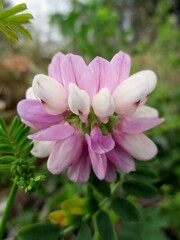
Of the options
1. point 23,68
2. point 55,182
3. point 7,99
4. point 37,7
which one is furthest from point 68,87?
point 37,7

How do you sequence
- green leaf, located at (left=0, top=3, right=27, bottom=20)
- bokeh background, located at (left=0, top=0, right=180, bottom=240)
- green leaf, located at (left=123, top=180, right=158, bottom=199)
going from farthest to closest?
bokeh background, located at (left=0, top=0, right=180, bottom=240), green leaf, located at (left=123, top=180, right=158, bottom=199), green leaf, located at (left=0, top=3, right=27, bottom=20)

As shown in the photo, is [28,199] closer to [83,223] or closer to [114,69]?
[83,223]

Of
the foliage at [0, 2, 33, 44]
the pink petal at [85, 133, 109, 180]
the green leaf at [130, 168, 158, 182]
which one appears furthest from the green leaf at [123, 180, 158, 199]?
the foliage at [0, 2, 33, 44]

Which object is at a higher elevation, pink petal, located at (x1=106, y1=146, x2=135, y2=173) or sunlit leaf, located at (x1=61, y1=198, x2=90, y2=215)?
pink petal, located at (x1=106, y1=146, x2=135, y2=173)

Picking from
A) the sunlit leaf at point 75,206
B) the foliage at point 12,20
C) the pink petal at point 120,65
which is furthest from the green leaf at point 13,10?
the sunlit leaf at point 75,206

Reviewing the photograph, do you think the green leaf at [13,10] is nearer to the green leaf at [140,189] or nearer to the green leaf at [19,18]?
the green leaf at [19,18]

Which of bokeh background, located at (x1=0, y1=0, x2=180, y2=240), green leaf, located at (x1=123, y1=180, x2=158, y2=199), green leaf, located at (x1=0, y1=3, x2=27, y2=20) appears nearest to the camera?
green leaf, located at (x1=0, y1=3, x2=27, y2=20)

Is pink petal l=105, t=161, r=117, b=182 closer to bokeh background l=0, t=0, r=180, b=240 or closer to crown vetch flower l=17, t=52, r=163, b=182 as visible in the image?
crown vetch flower l=17, t=52, r=163, b=182

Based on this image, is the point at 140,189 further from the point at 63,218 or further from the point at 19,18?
the point at 19,18
